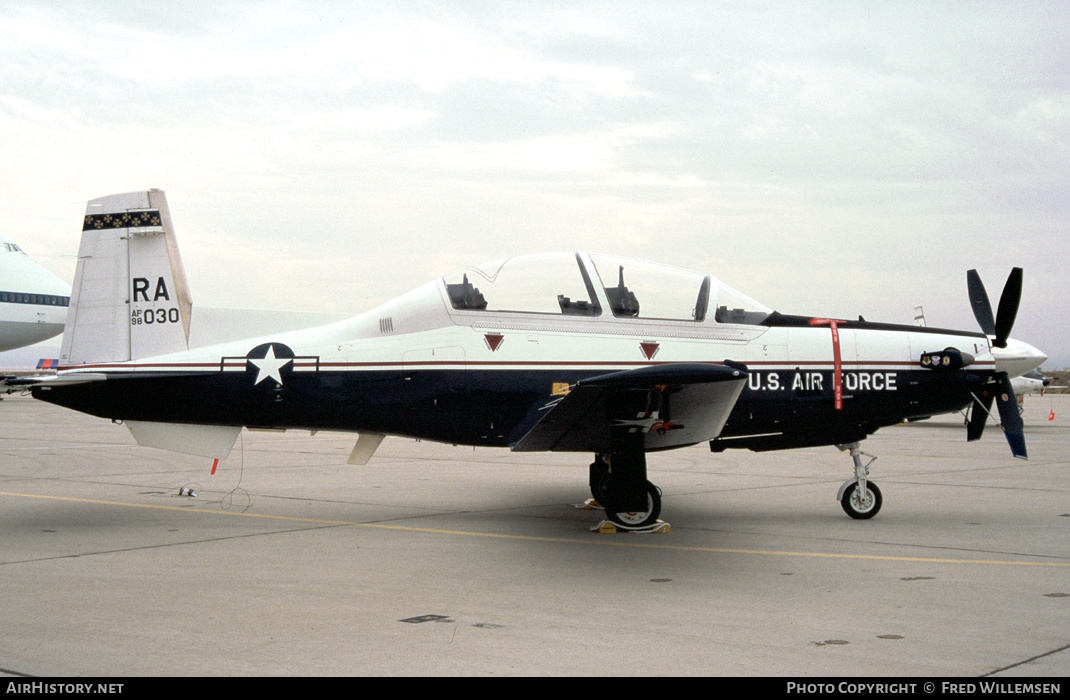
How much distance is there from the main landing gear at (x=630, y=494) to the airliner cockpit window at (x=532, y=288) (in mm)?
1334

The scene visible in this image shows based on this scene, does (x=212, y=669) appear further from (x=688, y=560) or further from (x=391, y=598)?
(x=688, y=560)

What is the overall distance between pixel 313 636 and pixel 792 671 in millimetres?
2283

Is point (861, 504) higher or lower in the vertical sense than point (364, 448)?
lower

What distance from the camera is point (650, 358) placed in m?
8.06

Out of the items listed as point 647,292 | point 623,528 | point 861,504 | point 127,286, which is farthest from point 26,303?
point 861,504

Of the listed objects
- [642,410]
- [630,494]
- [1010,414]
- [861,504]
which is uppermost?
[642,410]

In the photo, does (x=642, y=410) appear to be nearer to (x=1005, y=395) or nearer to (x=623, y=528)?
(x=623, y=528)

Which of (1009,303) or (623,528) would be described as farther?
(1009,303)

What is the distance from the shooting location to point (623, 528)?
806 cm

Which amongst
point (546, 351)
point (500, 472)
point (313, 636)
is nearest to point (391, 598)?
point (313, 636)

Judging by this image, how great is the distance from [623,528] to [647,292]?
2.04 meters

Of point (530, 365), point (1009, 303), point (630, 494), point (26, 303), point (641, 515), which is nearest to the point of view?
point (630, 494)

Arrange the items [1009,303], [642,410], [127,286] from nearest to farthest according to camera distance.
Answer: [642,410]
[1009,303]
[127,286]

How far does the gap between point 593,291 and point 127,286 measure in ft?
14.5
